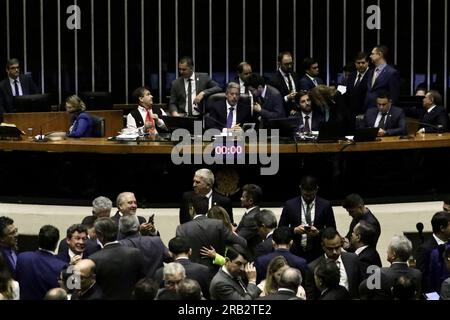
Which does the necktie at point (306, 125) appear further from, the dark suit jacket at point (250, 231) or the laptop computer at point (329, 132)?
the dark suit jacket at point (250, 231)

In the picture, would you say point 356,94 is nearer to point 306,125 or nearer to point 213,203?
point 306,125

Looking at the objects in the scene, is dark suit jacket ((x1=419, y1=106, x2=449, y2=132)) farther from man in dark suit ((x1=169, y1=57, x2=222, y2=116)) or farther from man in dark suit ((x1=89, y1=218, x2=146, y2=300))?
man in dark suit ((x1=89, y1=218, x2=146, y2=300))

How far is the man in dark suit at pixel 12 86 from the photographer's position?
16.4 metres

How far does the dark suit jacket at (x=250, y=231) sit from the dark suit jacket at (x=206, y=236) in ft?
2.09

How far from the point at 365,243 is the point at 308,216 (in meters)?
1.32

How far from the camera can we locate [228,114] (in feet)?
48.0

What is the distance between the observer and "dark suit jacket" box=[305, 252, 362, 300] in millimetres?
10016

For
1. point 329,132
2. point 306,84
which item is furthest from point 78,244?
point 306,84

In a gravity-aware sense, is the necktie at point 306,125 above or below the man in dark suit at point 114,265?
above

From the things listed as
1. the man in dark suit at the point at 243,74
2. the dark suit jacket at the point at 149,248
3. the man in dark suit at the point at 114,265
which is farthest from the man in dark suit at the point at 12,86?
the man in dark suit at the point at 114,265

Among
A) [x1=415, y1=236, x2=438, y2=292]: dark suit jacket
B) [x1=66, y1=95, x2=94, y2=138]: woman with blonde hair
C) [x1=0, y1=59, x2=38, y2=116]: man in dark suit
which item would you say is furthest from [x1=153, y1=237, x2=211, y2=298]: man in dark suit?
[x1=0, y1=59, x2=38, y2=116]: man in dark suit

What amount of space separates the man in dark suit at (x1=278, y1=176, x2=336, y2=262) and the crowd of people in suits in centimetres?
38

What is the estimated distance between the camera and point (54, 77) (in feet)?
59.4

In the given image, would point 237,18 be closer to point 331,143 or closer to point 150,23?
point 150,23
